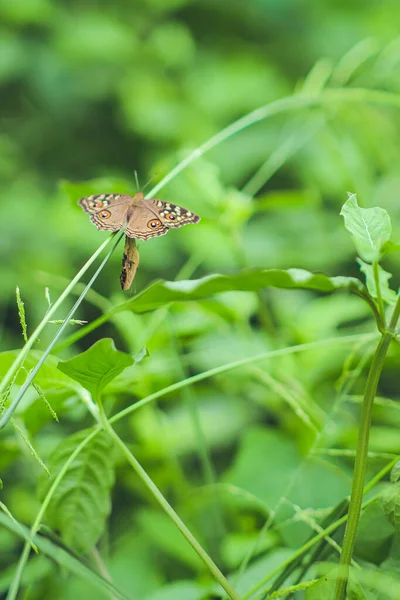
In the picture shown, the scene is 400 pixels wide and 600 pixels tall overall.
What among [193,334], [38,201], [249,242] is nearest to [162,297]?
[193,334]

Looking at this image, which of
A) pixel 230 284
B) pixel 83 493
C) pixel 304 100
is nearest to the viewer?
pixel 230 284

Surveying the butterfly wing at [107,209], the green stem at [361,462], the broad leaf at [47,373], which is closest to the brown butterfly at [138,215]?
the butterfly wing at [107,209]

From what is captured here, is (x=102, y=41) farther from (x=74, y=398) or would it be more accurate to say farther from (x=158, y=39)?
(x=74, y=398)

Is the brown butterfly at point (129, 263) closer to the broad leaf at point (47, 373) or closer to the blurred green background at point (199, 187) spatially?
the broad leaf at point (47, 373)

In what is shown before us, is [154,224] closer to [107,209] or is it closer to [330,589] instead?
[107,209]

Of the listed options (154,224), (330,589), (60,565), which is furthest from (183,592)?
(154,224)

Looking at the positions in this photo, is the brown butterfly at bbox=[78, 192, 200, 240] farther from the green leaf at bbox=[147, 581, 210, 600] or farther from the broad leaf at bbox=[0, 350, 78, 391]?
the green leaf at bbox=[147, 581, 210, 600]

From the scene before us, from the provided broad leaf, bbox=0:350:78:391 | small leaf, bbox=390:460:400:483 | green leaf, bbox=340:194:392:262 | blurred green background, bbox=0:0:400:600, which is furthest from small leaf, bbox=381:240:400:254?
blurred green background, bbox=0:0:400:600
